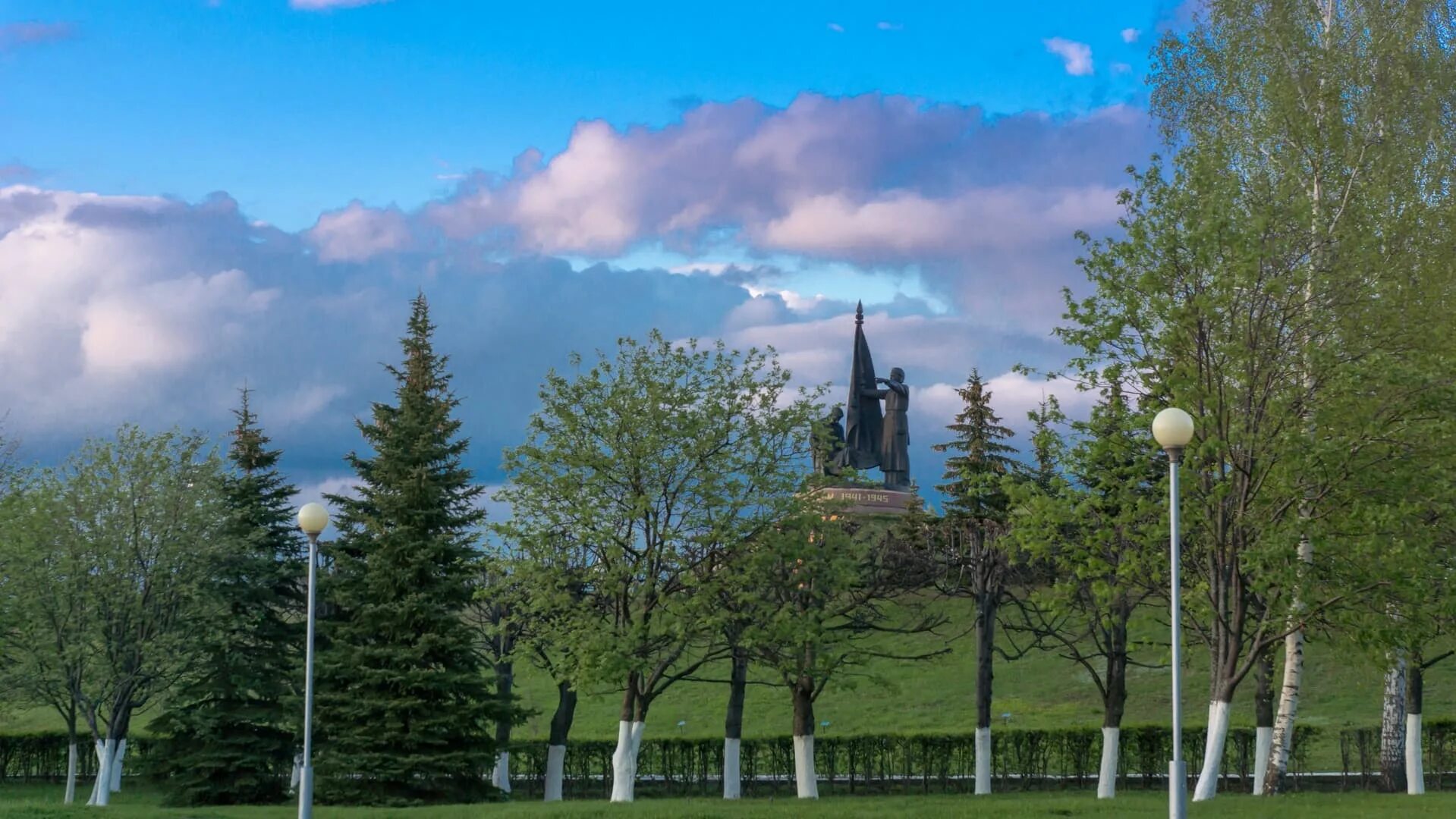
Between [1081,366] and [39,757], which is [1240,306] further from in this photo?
[39,757]

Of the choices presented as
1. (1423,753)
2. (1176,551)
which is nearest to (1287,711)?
(1176,551)

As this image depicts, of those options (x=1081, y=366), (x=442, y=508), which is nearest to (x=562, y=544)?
(x=442, y=508)

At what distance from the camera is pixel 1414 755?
88.7 ft

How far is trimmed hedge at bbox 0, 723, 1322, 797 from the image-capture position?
106ft

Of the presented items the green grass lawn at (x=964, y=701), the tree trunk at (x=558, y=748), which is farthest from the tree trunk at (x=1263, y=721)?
the tree trunk at (x=558, y=748)

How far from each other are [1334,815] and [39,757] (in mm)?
33066

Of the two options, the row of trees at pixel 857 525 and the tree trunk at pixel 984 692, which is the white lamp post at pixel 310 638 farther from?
the tree trunk at pixel 984 692

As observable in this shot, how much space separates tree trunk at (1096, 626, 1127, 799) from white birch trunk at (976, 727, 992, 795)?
2234 mm

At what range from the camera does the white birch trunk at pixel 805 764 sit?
28094 mm

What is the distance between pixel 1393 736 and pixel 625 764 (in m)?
14.4

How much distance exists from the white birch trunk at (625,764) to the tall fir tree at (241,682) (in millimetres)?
7411

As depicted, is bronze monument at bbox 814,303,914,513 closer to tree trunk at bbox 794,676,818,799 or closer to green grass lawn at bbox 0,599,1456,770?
green grass lawn at bbox 0,599,1456,770

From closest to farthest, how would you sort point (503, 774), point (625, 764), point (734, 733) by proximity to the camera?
point (625, 764) → point (734, 733) → point (503, 774)

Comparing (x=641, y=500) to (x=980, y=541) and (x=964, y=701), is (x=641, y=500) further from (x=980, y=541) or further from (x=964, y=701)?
(x=964, y=701)
